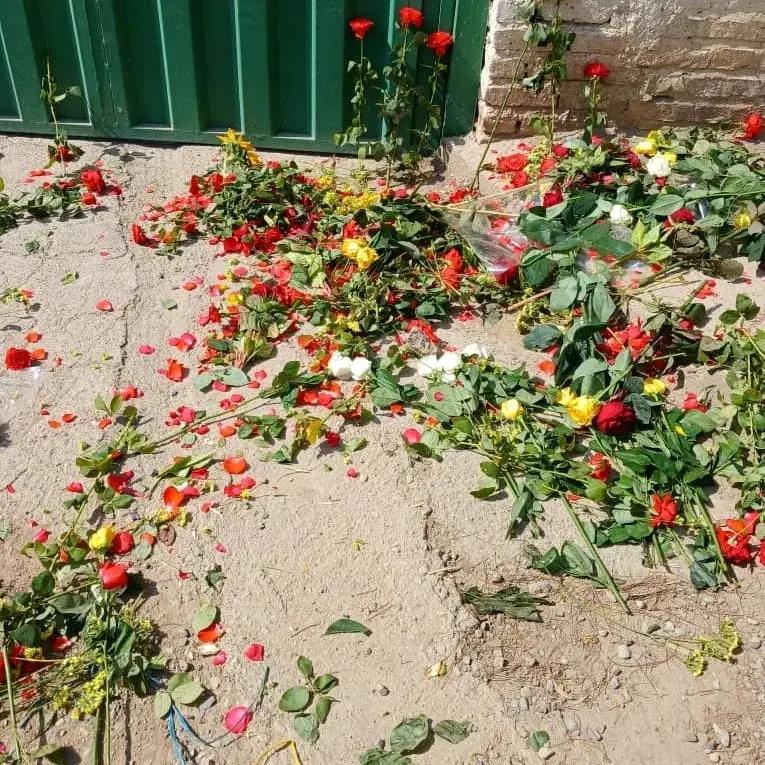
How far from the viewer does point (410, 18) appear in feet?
11.9

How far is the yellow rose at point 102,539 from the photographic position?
7.06ft

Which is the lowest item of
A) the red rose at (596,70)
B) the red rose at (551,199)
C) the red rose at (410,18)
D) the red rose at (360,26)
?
the red rose at (551,199)

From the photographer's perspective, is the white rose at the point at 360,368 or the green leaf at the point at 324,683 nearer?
the green leaf at the point at 324,683

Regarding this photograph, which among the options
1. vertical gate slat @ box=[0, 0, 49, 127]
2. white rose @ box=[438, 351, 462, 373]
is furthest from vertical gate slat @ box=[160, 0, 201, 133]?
white rose @ box=[438, 351, 462, 373]

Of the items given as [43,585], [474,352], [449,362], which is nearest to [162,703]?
[43,585]

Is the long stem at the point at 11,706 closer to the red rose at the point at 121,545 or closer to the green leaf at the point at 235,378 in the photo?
the red rose at the point at 121,545

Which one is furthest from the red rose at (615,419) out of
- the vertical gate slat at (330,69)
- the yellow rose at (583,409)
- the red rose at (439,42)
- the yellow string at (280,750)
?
the vertical gate slat at (330,69)

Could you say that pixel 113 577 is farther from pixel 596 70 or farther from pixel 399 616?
pixel 596 70

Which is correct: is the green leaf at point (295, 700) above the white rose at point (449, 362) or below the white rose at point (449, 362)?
below

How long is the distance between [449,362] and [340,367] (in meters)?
0.39

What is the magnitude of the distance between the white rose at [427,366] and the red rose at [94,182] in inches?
81.0

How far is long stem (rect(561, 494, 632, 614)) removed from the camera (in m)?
2.15

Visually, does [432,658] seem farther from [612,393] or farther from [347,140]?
[347,140]

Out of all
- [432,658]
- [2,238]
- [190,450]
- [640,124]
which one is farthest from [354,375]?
[640,124]
